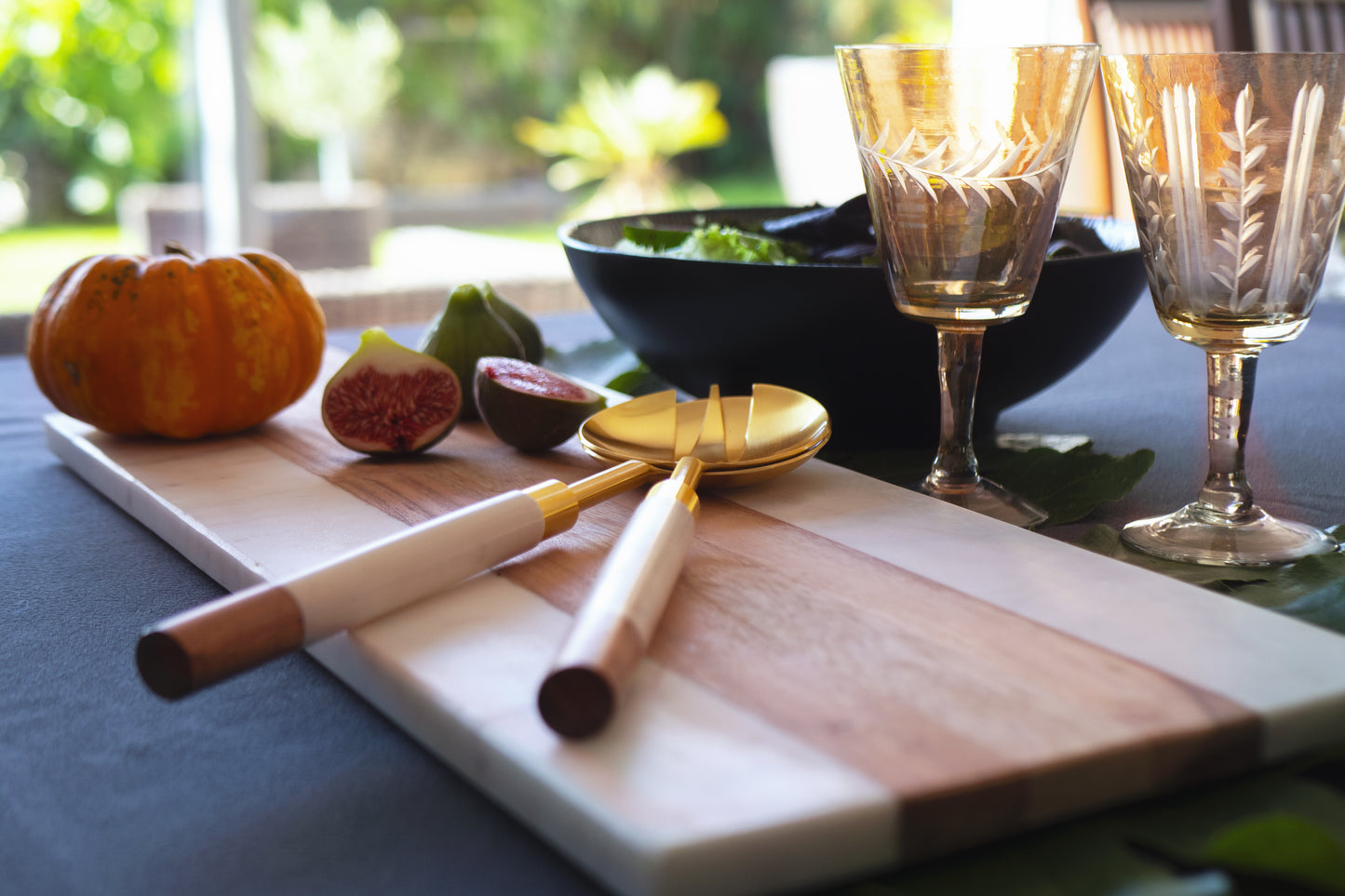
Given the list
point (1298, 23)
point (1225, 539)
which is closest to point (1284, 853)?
point (1225, 539)

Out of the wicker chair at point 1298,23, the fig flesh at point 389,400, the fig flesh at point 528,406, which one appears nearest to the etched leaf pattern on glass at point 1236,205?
the fig flesh at point 528,406

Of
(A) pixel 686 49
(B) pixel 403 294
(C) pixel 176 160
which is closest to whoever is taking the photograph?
(B) pixel 403 294

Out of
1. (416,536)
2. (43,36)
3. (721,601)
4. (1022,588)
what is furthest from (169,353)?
(43,36)

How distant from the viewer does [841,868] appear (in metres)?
0.47

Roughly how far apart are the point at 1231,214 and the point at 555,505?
1.56 ft

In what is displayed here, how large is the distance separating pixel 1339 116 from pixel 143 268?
39.6 inches

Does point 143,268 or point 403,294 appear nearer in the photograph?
point 143,268

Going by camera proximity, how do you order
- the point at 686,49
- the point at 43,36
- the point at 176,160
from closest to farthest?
1. the point at 43,36
2. the point at 176,160
3. the point at 686,49

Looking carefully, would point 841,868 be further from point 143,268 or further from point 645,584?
point 143,268

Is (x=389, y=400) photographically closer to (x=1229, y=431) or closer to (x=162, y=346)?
(x=162, y=346)

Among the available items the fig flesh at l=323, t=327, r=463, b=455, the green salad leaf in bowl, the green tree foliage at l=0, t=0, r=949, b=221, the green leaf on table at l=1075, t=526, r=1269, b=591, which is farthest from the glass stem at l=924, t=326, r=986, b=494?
the green tree foliage at l=0, t=0, r=949, b=221

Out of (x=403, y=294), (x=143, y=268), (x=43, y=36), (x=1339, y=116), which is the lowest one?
(x=403, y=294)

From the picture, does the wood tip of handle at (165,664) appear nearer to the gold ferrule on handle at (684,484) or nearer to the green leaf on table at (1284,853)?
the gold ferrule on handle at (684,484)

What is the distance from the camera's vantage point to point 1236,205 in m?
0.76
